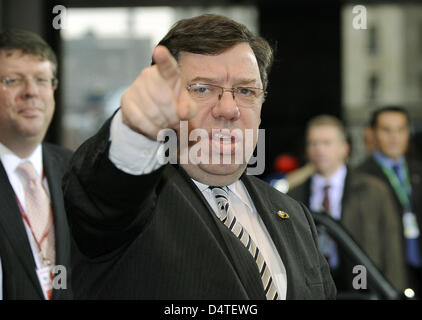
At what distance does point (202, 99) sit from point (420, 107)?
24.0 ft

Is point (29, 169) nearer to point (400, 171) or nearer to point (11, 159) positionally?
→ point (11, 159)

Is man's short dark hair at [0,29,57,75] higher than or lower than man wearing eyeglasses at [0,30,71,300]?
higher

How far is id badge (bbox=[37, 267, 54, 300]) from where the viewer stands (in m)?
2.11

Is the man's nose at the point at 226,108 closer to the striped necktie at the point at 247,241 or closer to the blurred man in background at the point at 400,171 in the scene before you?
the striped necktie at the point at 247,241

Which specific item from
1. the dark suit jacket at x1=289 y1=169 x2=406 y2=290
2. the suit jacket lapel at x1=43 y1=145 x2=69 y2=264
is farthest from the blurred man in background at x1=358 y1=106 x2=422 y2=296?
the suit jacket lapel at x1=43 y1=145 x2=69 y2=264

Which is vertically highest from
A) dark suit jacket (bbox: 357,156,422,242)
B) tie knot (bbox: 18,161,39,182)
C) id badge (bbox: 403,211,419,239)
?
tie knot (bbox: 18,161,39,182)

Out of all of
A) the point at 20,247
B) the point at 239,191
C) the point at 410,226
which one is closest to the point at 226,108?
the point at 239,191

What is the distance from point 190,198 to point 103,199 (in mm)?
241

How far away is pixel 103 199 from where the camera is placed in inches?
47.6

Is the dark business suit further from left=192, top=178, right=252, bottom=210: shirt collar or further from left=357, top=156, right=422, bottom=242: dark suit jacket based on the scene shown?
left=192, top=178, right=252, bottom=210: shirt collar

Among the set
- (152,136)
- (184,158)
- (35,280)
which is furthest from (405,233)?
(152,136)

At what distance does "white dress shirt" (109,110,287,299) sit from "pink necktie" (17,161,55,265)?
35.8 inches

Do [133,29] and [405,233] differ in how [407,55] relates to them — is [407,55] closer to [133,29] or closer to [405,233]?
[133,29]

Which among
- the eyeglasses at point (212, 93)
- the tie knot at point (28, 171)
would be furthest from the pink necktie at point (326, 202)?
the eyeglasses at point (212, 93)
